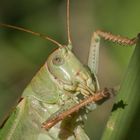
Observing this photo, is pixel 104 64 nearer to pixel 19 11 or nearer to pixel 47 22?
pixel 47 22

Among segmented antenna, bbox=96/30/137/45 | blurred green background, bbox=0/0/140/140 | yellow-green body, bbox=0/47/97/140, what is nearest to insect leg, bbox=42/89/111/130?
yellow-green body, bbox=0/47/97/140

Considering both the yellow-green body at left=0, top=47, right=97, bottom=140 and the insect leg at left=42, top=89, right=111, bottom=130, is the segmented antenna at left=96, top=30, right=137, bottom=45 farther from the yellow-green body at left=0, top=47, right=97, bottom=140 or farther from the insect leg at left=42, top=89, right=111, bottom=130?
the insect leg at left=42, top=89, right=111, bottom=130

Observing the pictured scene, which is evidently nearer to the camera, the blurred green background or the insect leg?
the insect leg

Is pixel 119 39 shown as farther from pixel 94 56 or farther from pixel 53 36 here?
pixel 53 36

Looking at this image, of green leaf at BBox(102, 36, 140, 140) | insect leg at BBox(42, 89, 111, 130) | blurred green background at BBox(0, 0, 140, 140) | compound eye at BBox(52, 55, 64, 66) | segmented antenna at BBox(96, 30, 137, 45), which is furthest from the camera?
blurred green background at BBox(0, 0, 140, 140)

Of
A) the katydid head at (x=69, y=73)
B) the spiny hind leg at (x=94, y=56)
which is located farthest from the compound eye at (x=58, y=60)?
the spiny hind leg at (x=94, y=56)

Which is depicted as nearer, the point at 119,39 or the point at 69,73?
the point at 119,39

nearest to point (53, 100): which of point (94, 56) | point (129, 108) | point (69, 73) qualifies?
point (69, 73)
